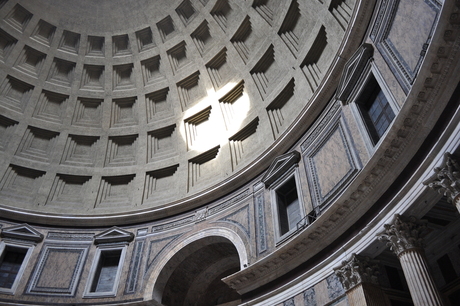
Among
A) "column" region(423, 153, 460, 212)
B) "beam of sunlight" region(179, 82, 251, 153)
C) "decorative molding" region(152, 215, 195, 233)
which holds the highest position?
"beam of sunlight" region(179, 82, 251, 153)

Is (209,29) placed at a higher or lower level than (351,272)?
higher

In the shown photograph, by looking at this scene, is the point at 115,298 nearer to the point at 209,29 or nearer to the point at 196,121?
the point at 196,121

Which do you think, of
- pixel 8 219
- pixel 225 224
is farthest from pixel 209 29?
pixel 8 219

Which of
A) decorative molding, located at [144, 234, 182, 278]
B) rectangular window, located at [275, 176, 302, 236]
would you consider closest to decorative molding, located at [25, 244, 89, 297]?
decorative molding, located at [144, 234, 182, 278]

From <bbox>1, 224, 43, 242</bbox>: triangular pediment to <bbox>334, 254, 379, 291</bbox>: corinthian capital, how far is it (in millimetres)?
13655

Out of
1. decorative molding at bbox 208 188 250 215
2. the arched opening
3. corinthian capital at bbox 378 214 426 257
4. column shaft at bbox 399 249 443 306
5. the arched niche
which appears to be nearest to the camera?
column shaft at bbox 399 249 443 306

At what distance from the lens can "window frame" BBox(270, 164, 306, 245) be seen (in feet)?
37.1

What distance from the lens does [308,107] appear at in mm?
12664

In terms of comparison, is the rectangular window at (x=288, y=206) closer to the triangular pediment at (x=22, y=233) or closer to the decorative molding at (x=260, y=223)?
the decorative molding at (x=260, y=223)

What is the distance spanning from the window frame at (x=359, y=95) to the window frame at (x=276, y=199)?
117 inches

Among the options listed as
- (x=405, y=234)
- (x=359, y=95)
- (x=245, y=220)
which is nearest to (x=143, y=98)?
(x=245, y=220)

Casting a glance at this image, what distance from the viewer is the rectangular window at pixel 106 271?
14906 mm

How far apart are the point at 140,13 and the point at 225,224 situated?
13.6 metres

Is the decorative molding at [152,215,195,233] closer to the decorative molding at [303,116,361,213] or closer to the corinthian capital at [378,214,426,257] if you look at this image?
the decorative molding at [303,116,361,213]
